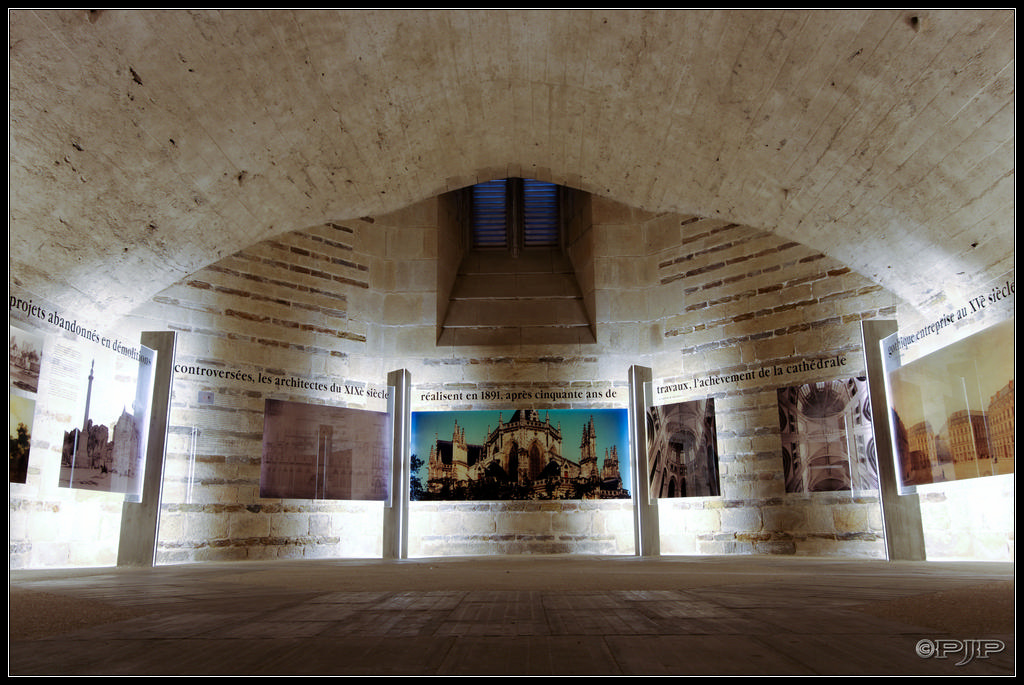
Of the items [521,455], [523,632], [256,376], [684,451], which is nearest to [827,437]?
[684,451]

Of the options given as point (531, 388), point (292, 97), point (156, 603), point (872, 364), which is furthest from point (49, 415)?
point (872, 364)

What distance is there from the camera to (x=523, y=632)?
1992 mm

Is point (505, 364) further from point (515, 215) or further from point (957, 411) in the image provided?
point (957, 411)

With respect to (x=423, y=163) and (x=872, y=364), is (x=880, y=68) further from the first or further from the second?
(x=423, y=163)

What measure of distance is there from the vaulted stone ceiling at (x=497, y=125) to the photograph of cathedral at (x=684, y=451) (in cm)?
349

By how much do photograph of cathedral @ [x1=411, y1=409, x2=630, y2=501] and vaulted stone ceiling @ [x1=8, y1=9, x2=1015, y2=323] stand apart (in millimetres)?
4580

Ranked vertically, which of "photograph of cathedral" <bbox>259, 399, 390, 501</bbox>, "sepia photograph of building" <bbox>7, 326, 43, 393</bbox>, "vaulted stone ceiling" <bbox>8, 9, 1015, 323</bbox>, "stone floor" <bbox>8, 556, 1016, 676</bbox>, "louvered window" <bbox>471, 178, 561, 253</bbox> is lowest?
"stone floor" <bbox>8, 556, 1016, 676</bbox>

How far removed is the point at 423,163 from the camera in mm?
7762

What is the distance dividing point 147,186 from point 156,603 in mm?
4662

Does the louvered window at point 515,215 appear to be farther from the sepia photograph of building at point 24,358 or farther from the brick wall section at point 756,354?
the sepia photograph of building at point 24,358

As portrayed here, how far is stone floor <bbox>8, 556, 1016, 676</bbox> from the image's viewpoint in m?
1.53

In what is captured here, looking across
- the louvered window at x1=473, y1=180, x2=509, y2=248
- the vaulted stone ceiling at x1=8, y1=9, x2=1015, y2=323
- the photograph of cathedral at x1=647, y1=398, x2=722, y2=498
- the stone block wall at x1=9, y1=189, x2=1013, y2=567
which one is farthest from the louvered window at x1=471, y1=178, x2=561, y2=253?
the vaulted stone ceiling at x1=8, y1=9, x2=1015, y2=323

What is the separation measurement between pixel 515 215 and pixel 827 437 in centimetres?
685

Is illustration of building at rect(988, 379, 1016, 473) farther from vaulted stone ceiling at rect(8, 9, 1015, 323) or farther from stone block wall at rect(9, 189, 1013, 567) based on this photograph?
stone block wall at rect(9, 189, 1013, 567)
